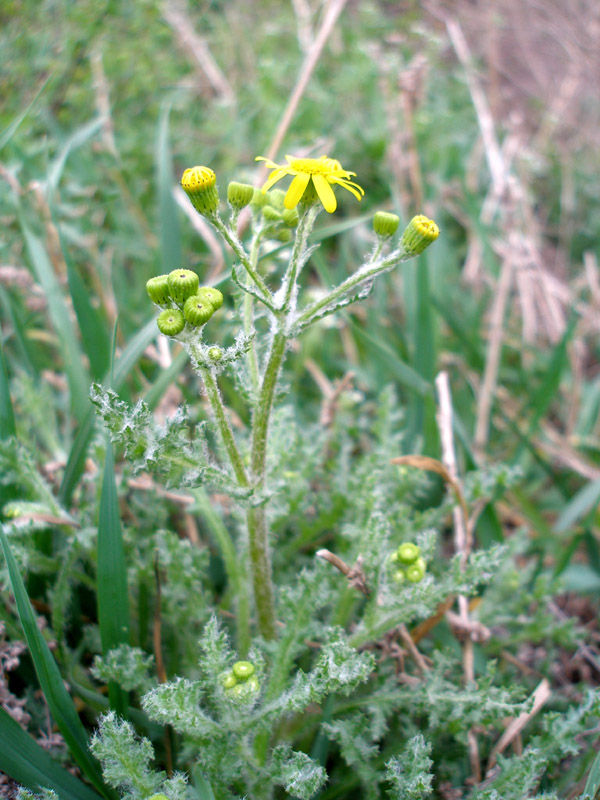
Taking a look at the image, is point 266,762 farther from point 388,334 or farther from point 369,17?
point 369,17

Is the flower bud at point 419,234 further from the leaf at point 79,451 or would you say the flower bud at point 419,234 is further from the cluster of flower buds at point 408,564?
the leaf at point 79,451

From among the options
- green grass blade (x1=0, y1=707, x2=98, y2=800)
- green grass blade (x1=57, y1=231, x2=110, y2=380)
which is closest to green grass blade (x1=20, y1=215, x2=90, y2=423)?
green grass blade (x1=57, y1=231, x2=110, y2=380)

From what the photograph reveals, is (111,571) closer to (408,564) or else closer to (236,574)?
(236,574)

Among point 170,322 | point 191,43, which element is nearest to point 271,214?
point 170,322

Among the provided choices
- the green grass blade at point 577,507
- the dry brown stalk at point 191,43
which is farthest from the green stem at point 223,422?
the dry brown stalk at point 191,43

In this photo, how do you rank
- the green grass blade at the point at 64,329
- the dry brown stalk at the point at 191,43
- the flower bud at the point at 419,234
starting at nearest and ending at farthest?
1. the flower bud at the point at 419,234
2. the green grass blade at the point at 64,329
3. the dry brown stalk at the point at 191,43

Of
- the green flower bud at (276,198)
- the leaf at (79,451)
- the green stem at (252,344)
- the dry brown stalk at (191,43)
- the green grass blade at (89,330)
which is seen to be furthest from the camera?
the dry brown stalk at (191,43)

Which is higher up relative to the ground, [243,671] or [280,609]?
[243,671]
